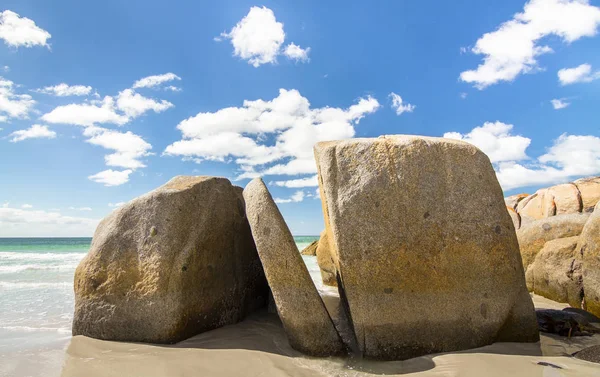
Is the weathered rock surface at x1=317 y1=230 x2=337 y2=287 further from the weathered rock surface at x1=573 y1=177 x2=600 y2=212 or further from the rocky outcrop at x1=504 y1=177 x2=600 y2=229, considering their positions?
the weathered rock surface at x1=573 y1=177 x2=600 y2=212

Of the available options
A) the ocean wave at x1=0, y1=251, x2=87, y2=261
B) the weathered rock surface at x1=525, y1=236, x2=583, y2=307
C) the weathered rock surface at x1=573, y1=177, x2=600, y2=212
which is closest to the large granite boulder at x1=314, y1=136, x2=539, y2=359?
the weathered rock surface at x1=525, y1=236, x2=583, y2=307

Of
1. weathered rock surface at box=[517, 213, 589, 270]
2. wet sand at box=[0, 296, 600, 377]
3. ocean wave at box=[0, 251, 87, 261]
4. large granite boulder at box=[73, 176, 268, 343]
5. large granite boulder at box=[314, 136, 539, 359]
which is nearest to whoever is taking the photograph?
wet sand at box=[0, 296, 600, 377]

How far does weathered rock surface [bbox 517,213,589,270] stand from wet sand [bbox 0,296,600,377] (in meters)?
3.56

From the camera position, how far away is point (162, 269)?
4.16 metres

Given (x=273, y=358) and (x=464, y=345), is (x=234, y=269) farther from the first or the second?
(x=464, y=345)

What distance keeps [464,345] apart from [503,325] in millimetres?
471

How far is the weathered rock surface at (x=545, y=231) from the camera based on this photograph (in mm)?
7125

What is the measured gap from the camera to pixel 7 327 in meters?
5.15

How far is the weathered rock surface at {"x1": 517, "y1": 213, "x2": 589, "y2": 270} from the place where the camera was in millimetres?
7125

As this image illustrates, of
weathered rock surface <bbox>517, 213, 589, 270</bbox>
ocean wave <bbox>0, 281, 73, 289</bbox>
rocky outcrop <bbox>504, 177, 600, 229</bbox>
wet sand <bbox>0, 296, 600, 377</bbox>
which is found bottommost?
wet sand <bbox>0, 296, 600, 377</bbox>

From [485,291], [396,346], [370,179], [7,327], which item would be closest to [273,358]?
[396,346]

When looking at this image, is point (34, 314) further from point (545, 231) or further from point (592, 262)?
point (545, 231)

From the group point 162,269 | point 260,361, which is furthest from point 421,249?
point 162,269

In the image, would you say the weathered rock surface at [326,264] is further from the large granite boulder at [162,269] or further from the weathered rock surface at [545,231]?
the large granite boulder at [162,269]
